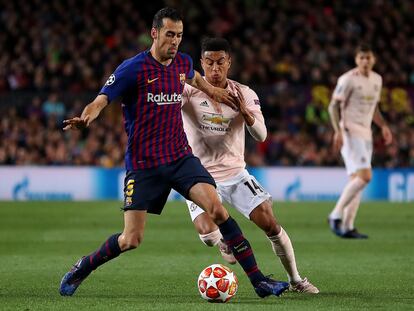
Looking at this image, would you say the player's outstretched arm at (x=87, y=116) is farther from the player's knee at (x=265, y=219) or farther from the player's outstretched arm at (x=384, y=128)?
the player's outstretched arm at (x=384, y=128)

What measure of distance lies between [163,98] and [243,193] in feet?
3.50

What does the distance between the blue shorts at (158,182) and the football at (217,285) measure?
0.63 meters

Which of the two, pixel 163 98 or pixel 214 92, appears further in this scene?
pixel 214 92

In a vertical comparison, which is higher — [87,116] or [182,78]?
[182,78]

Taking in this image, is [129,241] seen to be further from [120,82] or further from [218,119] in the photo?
[218,119]

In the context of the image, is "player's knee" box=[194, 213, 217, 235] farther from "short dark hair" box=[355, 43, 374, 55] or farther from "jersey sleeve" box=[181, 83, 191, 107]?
"short dark hair" box=[355, 43, 374, 55]

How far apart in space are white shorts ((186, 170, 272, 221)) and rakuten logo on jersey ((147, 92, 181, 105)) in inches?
37.3

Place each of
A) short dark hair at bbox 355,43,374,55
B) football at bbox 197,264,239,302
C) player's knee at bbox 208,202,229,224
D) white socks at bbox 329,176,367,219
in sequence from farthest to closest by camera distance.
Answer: white socks at bbox 329,176,367,219
short dark hair at bbox 355,43,374,55
player's knee at bbox 208,202,229,224
football at bbox 197,264,239,302

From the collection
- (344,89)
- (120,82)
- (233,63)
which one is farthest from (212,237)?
(233,63)

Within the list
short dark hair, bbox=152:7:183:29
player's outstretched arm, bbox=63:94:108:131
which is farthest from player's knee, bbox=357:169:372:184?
player's outstretched arm, bbox=63:94:108:131

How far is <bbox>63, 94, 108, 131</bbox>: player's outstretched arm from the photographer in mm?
6508

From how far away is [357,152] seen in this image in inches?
488

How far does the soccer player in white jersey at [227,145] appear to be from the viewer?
7.63 m

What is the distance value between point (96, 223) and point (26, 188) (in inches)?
216
